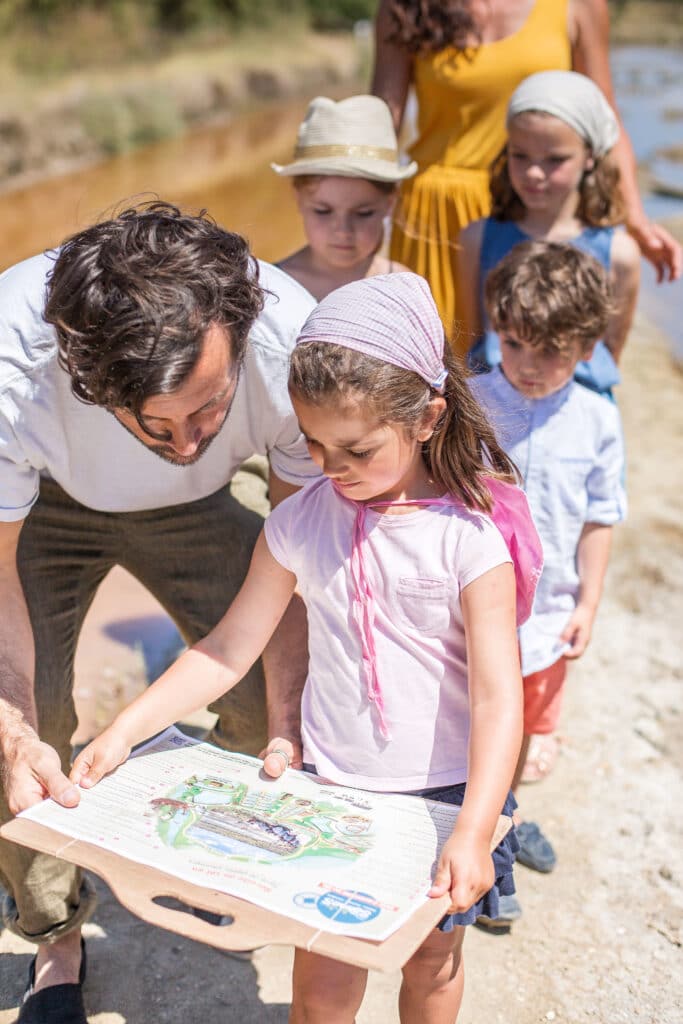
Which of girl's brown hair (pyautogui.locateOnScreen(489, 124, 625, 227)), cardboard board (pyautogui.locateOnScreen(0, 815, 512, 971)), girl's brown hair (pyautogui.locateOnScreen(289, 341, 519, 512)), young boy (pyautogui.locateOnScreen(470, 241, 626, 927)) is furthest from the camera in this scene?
girl's brown hair (pyautogui.locateOnScreen(489, 124, 625, 227))

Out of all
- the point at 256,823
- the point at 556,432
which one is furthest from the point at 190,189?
the point at 256,823

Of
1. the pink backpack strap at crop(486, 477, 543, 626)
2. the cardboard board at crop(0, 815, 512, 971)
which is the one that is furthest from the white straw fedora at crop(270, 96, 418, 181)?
the cardboard board at crop(0, 815, 512, 971)

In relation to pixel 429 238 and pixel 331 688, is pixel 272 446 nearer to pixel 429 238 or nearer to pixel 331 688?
pixel 331 688

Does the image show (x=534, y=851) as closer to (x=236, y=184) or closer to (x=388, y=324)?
(x=388, y=324)

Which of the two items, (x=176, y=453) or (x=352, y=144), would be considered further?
(x=352, y=144)

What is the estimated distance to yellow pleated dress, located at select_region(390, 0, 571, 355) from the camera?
342 centimetres

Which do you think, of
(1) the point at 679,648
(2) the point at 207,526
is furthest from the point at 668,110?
(2) the point at 207,526

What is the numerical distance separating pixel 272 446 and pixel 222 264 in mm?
503

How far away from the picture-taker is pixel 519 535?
6.61 ft

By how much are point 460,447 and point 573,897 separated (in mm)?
1467

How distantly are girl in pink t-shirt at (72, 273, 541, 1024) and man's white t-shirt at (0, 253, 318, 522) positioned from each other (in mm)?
363

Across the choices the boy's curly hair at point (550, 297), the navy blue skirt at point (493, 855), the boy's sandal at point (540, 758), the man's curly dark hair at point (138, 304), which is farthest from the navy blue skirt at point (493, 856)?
the boy's sandal at point (540, 758)

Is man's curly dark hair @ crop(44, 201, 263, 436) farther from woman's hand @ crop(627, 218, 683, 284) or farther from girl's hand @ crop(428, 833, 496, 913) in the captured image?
woman's hand @ crop(627, 218, 683, 284)

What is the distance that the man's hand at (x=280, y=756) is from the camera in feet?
6.61
